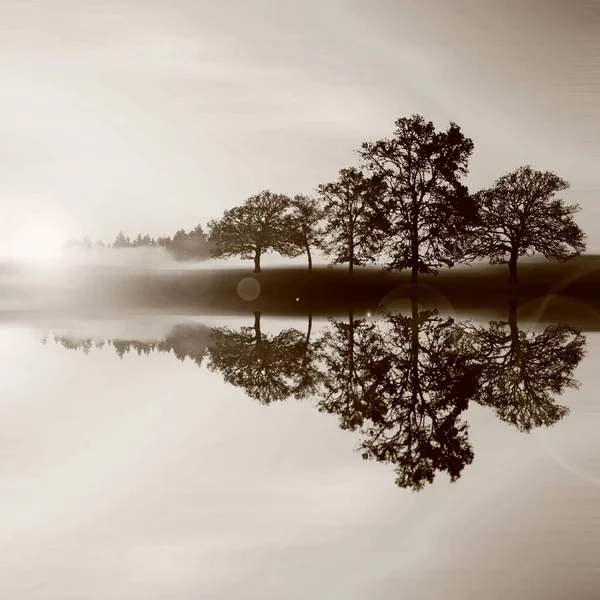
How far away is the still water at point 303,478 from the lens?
25.2 ft

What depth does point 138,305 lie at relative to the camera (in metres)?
63.0

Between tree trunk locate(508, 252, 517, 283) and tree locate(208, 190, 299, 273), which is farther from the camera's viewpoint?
tree locate(208, 190, 299, 273)

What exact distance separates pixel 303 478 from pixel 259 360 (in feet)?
42.0

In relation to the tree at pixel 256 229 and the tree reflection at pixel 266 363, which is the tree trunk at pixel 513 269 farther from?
the tree reflection at pixel 266 363

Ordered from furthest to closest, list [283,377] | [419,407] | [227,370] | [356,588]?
[227,370]
[283,377]
[419,407]
[356,588]

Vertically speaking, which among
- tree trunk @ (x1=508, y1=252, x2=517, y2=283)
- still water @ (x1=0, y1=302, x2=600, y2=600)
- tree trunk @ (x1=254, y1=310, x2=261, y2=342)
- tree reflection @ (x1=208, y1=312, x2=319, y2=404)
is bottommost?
still water @ (x1=0, y1=302, x2=600, y2=600)

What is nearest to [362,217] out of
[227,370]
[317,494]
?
[227,370]

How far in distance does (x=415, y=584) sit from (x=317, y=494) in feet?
10.3

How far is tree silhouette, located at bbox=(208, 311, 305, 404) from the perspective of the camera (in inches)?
741

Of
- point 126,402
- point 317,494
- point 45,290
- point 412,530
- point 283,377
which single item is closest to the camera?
point 412,530

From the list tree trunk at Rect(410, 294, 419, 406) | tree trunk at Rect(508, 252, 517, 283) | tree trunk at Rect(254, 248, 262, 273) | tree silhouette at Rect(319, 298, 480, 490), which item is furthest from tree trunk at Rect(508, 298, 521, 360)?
tree trunk at Rect(254, 248, 262, 273)

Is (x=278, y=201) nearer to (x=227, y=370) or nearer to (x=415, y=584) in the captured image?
(x=227, y=370)

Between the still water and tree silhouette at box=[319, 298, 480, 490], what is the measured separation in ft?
0.21

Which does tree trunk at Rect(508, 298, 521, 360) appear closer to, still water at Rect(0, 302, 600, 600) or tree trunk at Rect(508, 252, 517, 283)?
still water at Rect(0, 302, 600, 600)
